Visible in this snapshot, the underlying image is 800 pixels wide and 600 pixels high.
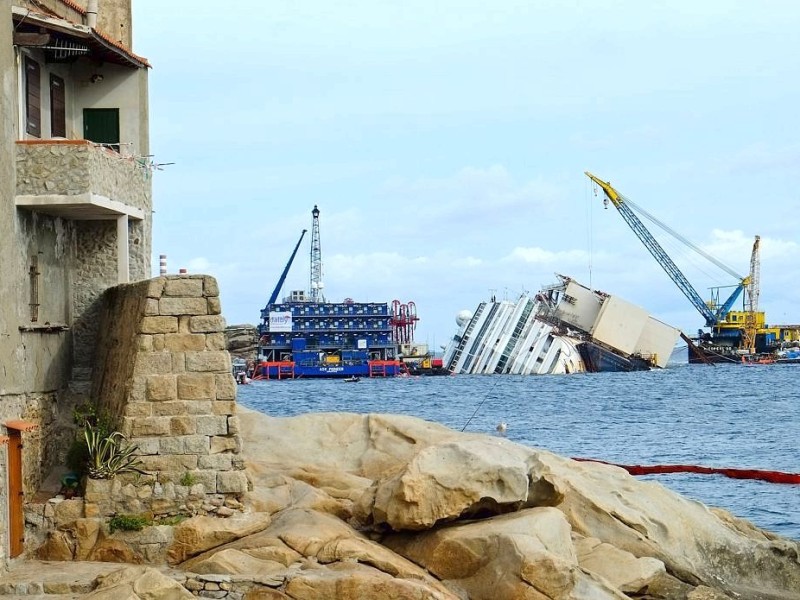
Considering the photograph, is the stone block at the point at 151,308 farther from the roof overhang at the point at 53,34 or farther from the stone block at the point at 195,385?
the roof overhang at the point at 53,34

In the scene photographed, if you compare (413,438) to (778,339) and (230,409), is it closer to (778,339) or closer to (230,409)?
(230,409)

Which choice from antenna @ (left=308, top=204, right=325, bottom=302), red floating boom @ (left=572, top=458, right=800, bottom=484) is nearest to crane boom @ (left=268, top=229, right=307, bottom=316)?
antenna @ (left=308, top=204, right=325, bottom=302)

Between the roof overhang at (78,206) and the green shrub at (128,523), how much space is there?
3975mm

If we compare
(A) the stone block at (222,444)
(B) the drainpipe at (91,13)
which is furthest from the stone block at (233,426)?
(B) the drainpipe at (91,13)

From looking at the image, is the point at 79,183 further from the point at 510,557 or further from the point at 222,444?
the point at 510,557

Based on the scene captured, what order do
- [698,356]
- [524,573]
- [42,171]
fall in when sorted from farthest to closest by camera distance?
[698,356] < [42,171] < [524,573]

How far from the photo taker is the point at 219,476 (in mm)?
15336

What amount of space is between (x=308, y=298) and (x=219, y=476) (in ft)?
396

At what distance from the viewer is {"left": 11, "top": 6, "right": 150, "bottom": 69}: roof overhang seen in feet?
54.0

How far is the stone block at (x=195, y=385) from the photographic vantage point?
1555cm

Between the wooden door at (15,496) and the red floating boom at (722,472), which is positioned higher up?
the wooden door at (15,496)

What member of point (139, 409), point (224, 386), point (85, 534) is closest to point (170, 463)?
point (139, 409)

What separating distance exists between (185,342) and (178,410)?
31.8 inches

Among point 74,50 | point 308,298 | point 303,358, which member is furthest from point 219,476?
point 308,298
